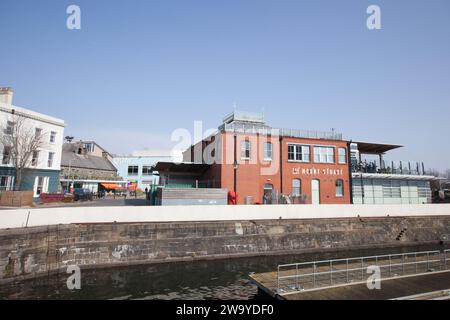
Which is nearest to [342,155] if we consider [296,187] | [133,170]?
[296,187]

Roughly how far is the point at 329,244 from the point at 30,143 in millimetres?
31837

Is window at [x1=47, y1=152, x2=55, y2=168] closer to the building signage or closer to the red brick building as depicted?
the red brick building

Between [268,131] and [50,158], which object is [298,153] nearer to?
[268,131]

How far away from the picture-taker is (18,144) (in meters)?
28.5

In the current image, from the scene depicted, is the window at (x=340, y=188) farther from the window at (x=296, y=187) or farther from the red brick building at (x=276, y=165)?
the window at (x=296, y=187)

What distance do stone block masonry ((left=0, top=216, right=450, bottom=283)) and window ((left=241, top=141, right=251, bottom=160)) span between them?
29.4 feet

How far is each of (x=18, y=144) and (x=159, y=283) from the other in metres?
25.1

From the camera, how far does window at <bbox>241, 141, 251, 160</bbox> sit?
28094 millimetres

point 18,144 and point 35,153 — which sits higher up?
point 18,144

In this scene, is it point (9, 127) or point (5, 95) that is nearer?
point (9, 127)

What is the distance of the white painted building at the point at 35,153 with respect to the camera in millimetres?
28234

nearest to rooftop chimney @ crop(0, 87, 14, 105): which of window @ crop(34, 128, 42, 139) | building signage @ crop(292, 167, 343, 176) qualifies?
window @ crop(34, 128, 42, 139)

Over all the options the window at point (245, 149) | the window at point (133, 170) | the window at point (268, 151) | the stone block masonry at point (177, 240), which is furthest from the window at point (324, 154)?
the window at point (133, 170)
